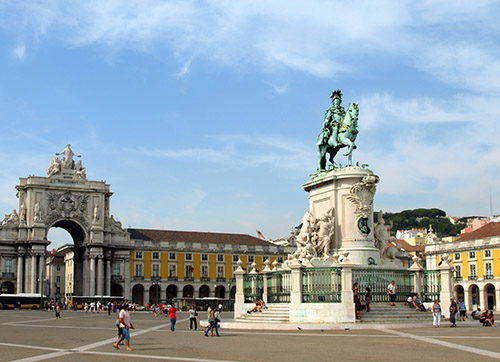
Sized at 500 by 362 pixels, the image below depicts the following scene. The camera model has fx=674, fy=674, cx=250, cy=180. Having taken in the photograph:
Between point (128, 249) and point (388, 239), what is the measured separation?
64738 mm

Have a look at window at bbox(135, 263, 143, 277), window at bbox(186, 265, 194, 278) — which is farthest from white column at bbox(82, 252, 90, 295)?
window at bbox(186, 265, 194, 278)

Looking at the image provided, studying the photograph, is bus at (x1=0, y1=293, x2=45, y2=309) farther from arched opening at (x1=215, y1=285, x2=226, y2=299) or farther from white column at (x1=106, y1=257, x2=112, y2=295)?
arched opening at (x1=215, y1=285, x2=226, y2=299)

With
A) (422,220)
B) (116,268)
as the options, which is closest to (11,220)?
(116,268)

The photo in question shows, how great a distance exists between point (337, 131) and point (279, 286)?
7179 millimetres

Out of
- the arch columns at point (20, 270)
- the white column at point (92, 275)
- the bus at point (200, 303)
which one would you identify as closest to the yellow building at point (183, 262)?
the white column at point (92, 275)

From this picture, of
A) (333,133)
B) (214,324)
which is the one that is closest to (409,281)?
(333,133)

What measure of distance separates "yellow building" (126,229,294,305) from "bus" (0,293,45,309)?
17.6 m

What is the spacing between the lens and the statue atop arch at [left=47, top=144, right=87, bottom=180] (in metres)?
87.0

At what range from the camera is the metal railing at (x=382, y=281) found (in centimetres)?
2561

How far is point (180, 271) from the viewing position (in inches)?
3629

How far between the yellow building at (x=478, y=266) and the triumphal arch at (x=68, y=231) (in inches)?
1588

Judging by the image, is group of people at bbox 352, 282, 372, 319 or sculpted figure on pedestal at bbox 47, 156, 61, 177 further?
sculpted figure on pedestal at bbox 47, 156, 61, 177

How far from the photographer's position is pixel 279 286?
2775 cm

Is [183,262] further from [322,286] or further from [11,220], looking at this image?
[322,286]
